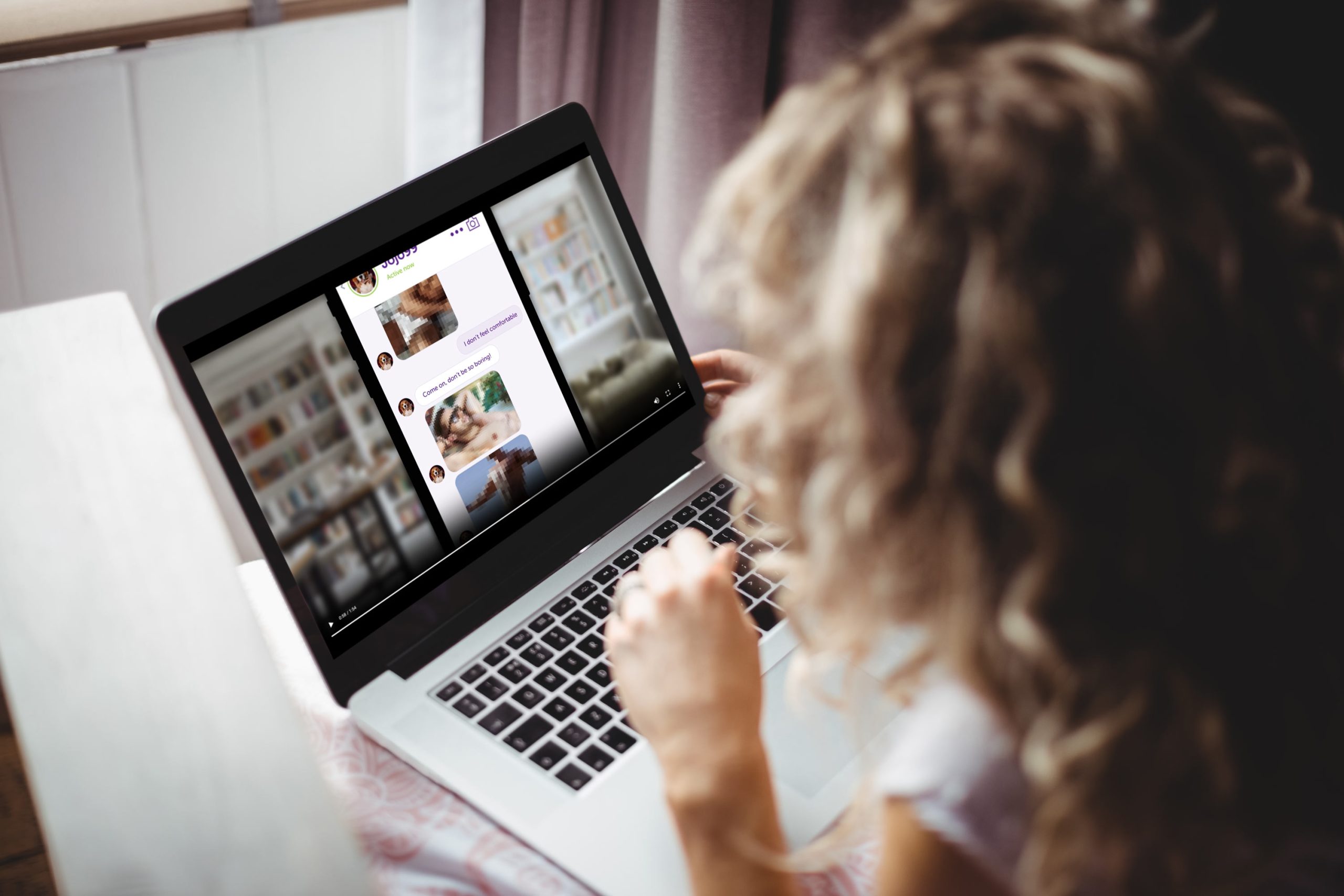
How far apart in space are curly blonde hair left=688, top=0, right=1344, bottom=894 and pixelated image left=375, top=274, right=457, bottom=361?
11.1 inches

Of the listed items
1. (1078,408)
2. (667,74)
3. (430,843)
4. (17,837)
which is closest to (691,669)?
(430,843)

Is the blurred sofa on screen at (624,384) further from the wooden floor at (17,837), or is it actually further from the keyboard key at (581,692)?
the wooden floor at (17,837)

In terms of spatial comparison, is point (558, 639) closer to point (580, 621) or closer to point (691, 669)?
point (580, 621)

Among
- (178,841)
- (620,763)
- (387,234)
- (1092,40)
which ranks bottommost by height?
(620,763)

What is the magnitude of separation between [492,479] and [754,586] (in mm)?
204

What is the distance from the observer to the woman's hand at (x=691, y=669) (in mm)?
593

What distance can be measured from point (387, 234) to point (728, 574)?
312 millimetres

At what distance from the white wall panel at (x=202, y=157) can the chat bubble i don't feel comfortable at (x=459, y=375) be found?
1.75 feet

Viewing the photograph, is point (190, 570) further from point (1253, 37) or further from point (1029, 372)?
point (1253, 37)

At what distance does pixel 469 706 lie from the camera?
0.68 meters

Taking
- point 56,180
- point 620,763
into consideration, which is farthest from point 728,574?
point 56,180

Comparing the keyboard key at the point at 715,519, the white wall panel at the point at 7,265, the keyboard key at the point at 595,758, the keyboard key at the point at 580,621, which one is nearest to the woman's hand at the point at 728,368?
the keyboard key at the point at 715,519

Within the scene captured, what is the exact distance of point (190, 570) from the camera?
60cm

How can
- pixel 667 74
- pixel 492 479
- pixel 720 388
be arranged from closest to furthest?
pixel 492 479 → pixel 720 388 → pixel 667 74
